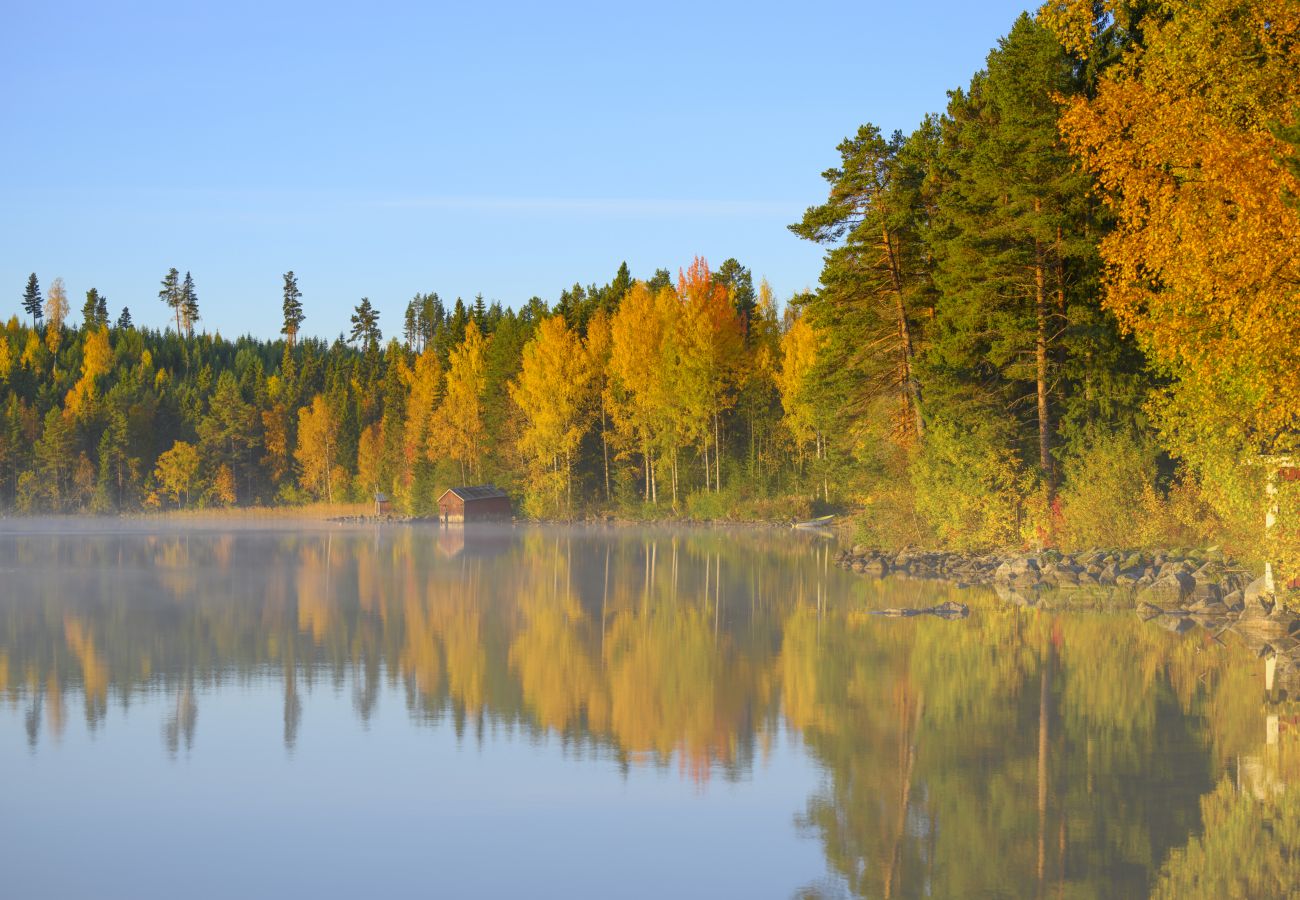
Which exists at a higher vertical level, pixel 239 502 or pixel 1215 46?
pixel 1215 46

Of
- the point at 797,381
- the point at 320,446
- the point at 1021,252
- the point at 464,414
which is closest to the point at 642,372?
the point at 797,381

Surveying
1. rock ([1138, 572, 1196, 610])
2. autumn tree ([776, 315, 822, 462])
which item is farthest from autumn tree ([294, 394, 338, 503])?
rock ([1138, 572, 1196, 610])

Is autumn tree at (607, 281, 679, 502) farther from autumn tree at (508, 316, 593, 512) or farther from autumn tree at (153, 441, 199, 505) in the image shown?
autumn tree at (153, 441, 199, 505)

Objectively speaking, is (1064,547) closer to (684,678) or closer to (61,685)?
(684,678)

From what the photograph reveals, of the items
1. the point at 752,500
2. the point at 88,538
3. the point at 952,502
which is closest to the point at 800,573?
the point at 952,502

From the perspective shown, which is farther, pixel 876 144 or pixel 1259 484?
pixel 876 144

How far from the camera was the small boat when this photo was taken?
223ft

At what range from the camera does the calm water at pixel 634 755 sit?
9680 mm

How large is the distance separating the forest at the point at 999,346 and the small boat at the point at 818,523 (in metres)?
1.37

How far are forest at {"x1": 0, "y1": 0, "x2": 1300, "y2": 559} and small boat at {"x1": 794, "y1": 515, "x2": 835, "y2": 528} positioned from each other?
137 cm

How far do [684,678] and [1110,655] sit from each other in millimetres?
6901

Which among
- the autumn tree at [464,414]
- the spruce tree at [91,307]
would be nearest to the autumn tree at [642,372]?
the autumn tree at [464,414]

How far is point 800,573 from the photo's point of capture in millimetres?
37656

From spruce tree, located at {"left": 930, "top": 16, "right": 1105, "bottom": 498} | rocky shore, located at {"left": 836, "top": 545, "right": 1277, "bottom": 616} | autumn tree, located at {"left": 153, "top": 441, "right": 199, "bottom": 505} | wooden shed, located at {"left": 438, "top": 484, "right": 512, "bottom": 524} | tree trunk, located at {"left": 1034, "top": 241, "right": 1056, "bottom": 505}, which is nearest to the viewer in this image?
rocky shore, located at {"left": 836, "top": 545, "right": 1277, "bottom": 616}
